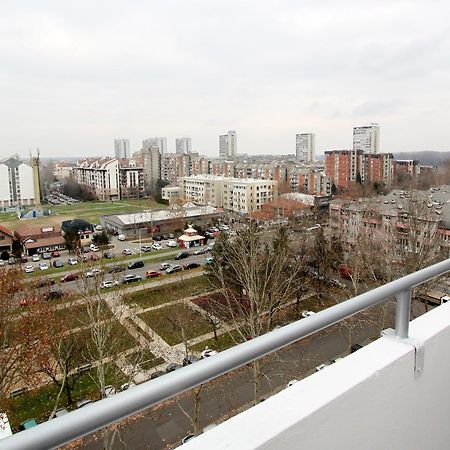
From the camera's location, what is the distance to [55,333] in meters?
5.39

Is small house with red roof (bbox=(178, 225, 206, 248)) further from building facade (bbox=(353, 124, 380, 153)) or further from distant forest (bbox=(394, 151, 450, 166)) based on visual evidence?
building facade (bbox=(353, 124, 380, 153))

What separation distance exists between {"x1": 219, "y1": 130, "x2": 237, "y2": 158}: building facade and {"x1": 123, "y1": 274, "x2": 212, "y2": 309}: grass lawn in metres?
42.0

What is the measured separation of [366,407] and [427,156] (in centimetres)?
3177

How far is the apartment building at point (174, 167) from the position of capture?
119 ft

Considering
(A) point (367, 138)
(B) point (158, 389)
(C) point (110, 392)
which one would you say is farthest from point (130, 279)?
(A) point (367, 138)

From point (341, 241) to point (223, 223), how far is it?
34.1ft

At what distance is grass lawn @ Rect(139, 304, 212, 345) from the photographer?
7008 mm

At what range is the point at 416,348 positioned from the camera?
2.56 ft

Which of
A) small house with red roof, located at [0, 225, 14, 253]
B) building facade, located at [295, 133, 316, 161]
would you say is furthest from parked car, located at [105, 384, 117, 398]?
building facade, located at [295, 133, 316, 161]

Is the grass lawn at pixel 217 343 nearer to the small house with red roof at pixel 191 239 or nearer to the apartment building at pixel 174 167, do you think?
the small house with red roof at pixel 191 239

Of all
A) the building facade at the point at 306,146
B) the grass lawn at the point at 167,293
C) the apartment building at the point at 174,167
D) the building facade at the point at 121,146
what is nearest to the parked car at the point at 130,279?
the grass lawn at the point at 167,293

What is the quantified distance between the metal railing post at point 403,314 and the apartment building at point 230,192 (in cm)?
1967

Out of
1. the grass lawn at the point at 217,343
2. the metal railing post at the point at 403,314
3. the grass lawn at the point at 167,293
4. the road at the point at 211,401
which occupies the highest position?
the metal railing post at the point at 403,314

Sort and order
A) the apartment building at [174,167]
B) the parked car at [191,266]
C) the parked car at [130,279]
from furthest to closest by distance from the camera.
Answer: the apartment building at [174,167]
the parked car at [191,266]
the parked car at [130,279]
